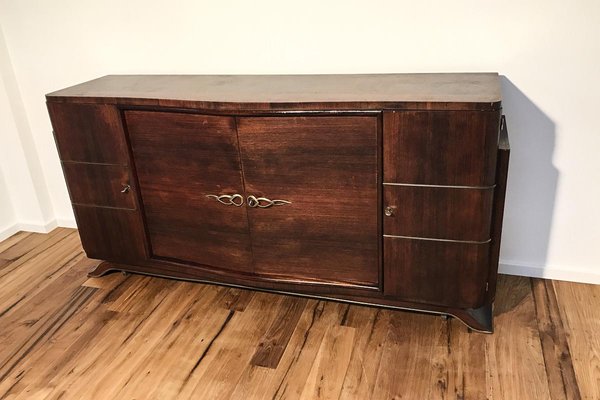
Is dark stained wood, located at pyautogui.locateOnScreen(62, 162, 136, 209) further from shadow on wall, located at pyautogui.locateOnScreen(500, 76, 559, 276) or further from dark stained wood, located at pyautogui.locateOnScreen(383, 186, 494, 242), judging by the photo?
shadow on wall, located at pyautogui.locateOnScreen(500, 76, 559, 276)

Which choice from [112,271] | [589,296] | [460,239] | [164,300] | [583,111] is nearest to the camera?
[460,239]

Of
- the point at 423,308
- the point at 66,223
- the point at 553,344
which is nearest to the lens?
the point at 553,344

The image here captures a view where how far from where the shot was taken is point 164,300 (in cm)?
187

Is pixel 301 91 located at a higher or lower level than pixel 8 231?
higher

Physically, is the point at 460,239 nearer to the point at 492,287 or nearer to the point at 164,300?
the point at 492,287

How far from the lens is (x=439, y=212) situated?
1473 millimetres

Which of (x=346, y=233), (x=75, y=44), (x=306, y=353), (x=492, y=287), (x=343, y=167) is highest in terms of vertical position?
(x=75, y=44)

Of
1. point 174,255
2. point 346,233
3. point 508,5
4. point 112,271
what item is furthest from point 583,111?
point 112,271

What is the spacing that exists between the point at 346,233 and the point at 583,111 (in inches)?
31.5

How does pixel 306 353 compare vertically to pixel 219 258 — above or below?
below

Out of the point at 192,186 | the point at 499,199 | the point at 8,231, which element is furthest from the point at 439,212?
the point at 8,231

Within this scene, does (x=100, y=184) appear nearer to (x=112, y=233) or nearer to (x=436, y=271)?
(x=112, y=233)

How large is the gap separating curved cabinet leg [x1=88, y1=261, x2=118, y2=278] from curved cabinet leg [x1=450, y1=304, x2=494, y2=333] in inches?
48.6

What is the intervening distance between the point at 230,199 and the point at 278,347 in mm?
466
